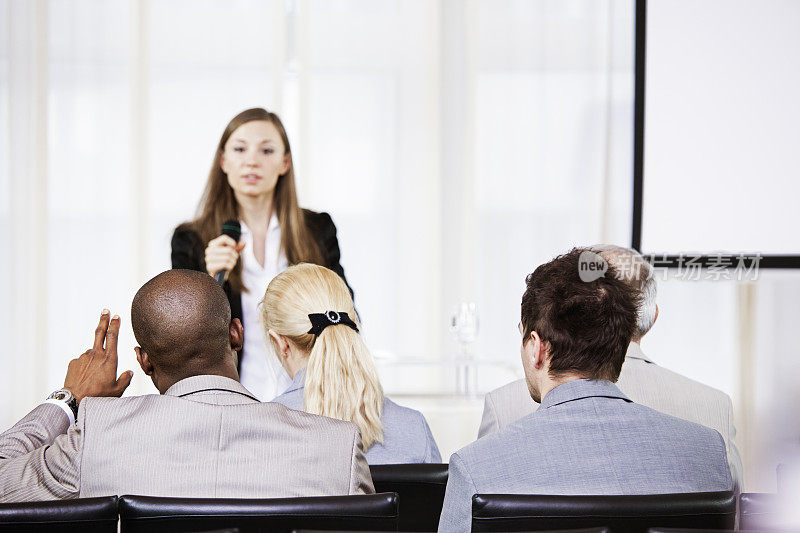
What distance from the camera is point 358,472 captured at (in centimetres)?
128

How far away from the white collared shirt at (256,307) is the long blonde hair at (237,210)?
5 centimetres

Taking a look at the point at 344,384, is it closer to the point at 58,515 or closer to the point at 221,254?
the point at 58,515

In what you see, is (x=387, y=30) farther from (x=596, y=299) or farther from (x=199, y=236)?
(x=596, y=299)

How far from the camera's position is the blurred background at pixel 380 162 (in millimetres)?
4180

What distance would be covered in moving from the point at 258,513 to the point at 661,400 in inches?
41.6

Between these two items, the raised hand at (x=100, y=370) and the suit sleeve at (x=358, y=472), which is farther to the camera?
the raised hand at (x=100, y=370)

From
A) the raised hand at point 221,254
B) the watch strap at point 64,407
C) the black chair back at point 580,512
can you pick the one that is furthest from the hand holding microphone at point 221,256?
the black chair back at point 580,512

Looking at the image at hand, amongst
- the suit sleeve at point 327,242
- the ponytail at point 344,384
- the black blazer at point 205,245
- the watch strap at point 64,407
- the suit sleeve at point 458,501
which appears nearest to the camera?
the suit sleeve at point 458,501

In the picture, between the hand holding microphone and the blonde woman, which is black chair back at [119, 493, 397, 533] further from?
the hand holding microphone

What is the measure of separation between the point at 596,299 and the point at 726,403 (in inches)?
23.5

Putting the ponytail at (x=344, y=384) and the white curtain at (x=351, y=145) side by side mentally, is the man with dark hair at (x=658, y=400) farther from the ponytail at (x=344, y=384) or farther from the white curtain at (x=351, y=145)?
the white curtain at (x=351, y=145)

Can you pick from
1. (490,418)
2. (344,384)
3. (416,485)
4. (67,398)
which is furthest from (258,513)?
(490,418)

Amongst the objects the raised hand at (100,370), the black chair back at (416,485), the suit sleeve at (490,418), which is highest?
the raised hand at (100,370)

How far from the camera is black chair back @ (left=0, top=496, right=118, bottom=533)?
1.07 metres
